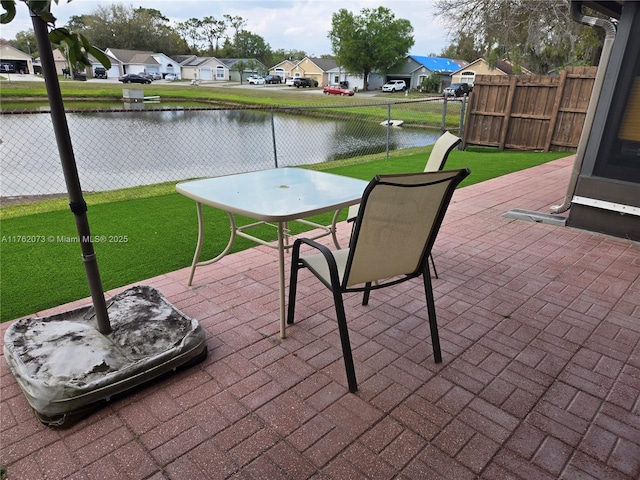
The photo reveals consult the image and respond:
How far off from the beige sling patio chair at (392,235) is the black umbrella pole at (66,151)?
978 millimetres

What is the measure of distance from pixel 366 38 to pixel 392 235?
5086cm

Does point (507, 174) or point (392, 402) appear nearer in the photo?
point (392, 402)

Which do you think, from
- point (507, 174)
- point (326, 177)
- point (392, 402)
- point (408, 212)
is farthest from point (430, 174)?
point (507, 174)

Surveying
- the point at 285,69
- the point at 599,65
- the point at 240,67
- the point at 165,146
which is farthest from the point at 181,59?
the point at 599,65

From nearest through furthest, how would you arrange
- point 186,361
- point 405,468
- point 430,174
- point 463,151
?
point 405,468, point 430,174, point 186,361, point 463,151

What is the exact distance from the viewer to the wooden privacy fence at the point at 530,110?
8.37 meters

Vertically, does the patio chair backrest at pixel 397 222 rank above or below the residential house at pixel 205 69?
below

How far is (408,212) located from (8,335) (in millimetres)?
1965

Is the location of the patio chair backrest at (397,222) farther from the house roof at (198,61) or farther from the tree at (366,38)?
the house roof at (198,61)

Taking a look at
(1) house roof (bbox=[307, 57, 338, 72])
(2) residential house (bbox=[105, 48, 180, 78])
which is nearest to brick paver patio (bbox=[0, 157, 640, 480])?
(1) house roof (bbox=[307, 57, 338, 72])

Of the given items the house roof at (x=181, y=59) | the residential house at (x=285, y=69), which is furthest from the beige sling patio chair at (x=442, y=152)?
the house roof at (x=181, y=59)

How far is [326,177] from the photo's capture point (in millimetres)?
2895

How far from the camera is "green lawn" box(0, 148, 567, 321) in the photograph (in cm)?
273

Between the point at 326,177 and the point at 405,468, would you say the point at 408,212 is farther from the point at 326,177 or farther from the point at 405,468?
the point at 326,177
